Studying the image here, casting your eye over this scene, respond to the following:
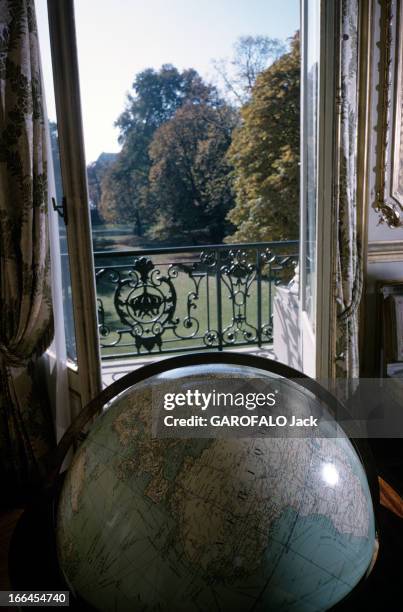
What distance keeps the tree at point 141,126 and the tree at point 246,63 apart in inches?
9.1

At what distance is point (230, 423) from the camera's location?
50 centimetres

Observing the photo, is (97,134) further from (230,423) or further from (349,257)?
(230,423)

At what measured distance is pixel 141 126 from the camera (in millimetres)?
5621

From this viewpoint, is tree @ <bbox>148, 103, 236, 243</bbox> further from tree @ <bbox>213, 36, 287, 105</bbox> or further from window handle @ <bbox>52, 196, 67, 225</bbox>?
window handle @ <bbox>52, 196, 67, 225</bbox>

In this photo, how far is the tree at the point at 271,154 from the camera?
457 centimetres

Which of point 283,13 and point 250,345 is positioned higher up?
point 283,13

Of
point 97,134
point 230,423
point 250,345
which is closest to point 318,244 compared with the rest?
point 230,423

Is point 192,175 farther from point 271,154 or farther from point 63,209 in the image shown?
point 63,209

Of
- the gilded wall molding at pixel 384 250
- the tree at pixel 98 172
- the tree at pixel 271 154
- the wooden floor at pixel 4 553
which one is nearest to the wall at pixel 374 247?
the gilded wall molding at pixel 384 250

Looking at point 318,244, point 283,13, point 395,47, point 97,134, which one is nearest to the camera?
point 318,244

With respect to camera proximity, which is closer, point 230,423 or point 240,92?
point 230,423

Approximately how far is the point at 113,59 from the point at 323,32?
3616 mm

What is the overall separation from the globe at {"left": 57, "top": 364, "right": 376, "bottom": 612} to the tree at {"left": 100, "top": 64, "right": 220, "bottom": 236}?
532 cm

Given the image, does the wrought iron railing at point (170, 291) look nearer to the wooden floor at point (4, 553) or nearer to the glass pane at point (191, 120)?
the glass pane at point (191, 120)
